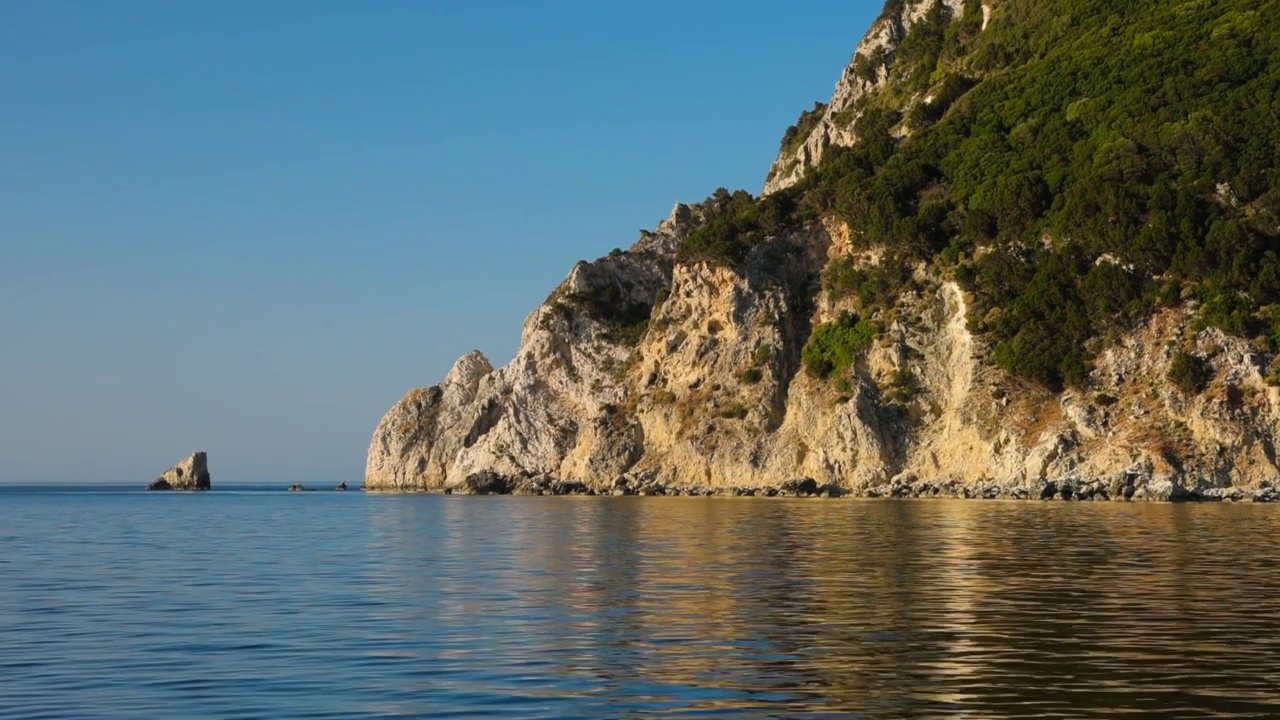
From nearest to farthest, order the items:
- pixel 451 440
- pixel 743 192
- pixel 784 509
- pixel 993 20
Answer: pixel 784 509 → pixel 993 20 → pixel 743 192 → pixel 451 440

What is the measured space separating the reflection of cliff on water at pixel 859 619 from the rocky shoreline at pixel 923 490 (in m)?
25.1

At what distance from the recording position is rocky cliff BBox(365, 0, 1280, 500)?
70938 mm

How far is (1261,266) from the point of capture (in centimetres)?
7488

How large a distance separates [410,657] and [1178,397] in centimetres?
6153

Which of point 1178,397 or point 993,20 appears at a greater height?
point 993,20

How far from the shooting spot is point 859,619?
20281 mm

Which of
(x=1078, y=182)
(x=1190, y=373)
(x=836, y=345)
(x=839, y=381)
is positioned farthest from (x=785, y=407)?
(x=1190, y=373)

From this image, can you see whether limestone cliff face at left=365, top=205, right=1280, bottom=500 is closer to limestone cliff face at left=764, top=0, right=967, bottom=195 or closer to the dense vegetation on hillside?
the dense vegetation on hillside

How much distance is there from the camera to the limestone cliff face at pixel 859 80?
397ft

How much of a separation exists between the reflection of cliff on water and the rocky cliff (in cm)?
2997

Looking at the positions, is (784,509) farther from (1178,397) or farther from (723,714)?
(723,714)

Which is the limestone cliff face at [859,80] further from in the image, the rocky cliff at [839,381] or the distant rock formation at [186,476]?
the distant rock formation at [186,476]

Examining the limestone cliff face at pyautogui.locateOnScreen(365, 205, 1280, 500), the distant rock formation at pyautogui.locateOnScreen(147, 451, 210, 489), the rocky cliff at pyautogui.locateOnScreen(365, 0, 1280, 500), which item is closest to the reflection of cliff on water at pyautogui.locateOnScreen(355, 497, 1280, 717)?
the limestone cliff face at pyautogui.locateOnScreen(365, 205, 1280, 500)

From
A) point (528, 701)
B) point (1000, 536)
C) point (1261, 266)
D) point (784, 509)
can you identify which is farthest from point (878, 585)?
point (1261, 266)
